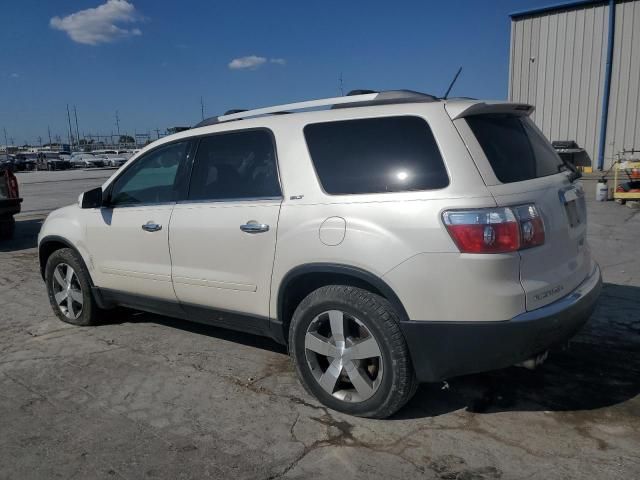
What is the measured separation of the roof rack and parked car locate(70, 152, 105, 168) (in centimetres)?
5175

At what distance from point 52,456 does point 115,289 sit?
6.20 ft

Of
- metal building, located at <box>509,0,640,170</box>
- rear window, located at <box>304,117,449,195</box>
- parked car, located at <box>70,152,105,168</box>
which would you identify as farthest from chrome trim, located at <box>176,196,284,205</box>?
parked car, located at <box>70,152,105,168</box>

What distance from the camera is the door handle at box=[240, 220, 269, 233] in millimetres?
3521

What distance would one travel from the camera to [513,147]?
3.25 m

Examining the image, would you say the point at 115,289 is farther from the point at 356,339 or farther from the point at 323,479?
the point at 323,479

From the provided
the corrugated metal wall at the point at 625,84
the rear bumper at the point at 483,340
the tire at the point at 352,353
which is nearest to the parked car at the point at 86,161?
Answer: the corrugated metal wall at the point at 625,84

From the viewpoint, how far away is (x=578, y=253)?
335 cm

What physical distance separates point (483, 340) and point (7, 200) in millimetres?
10125

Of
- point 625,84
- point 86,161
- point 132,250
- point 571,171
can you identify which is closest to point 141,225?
point 132,250

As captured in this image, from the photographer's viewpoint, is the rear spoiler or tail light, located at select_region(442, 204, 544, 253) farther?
the rear spoiler

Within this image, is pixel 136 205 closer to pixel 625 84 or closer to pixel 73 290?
pixel 73 290

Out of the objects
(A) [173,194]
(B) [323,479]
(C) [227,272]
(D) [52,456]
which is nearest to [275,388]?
(C) [227,272]

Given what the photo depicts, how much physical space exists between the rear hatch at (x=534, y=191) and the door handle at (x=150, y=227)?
2392 mm

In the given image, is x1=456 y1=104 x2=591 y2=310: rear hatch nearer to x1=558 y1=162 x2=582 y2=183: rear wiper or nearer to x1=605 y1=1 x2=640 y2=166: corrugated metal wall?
x1=558 y1=162 x2=582 y2=183: rear wiper
